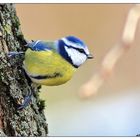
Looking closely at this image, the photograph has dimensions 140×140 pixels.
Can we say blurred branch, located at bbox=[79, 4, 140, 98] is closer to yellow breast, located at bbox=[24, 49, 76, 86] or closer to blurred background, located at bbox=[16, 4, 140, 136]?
blurred background, located at bbox=[16, 4, 140, 136]

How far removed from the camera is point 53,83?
0.91 m

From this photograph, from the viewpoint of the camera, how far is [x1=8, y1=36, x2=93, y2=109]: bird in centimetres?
89

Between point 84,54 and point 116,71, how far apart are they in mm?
138

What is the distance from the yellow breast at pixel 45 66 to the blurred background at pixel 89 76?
4.2 inches

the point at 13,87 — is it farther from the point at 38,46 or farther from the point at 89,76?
the point at 89,76

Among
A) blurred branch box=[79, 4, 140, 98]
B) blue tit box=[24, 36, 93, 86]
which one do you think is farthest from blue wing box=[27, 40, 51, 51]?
blurred branch box=[79, 4, 140, 98]

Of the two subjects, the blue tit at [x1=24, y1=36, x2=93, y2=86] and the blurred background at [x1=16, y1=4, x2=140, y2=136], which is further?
the blurred background at [x1=16, y1=4, x2=140, y2=136]

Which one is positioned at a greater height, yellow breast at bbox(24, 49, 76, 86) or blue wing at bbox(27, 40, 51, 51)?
blue wing at bbox(27, 40, 51, 51)

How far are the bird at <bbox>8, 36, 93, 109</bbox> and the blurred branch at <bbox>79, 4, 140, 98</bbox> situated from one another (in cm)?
9

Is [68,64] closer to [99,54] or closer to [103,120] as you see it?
[99,54]

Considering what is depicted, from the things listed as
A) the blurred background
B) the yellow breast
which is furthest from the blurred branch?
the yellow breast

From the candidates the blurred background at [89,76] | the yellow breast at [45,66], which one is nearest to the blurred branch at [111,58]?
the blurred background at [89,76]

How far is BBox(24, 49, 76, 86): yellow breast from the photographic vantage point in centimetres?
89

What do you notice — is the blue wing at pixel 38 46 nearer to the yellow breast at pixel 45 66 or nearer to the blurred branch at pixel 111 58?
the yellow breast at pixel 45 66
